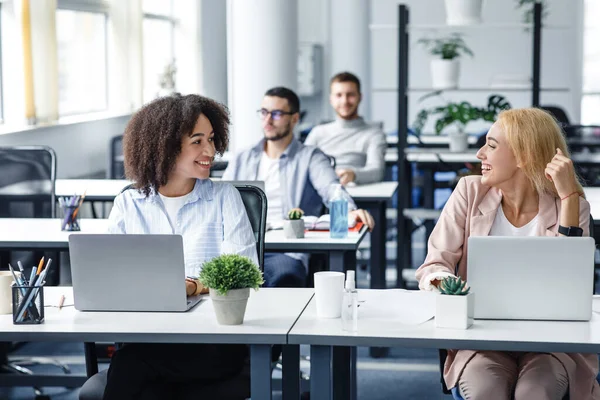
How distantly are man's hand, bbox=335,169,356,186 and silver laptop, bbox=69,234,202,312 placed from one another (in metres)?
2.50

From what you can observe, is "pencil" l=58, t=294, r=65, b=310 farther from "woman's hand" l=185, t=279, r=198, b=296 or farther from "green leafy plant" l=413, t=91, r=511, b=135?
"green leafy plant" l=413, t=91, r=511, b=135

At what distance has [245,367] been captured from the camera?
2.56 meters

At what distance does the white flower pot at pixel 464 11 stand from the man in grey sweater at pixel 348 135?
889mm

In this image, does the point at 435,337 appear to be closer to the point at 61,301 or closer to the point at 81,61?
the point at 61,301

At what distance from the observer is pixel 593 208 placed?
162 inches

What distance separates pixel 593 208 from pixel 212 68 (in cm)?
594

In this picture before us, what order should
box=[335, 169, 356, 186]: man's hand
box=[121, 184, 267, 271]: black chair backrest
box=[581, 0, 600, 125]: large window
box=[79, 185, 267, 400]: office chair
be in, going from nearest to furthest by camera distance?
box=[79, 185, 267, 400]: office chair, box=[121, 184, 267, 271]: black chair backrest, box=[335, 169, 356, 186]: man's hand, box=[581, 0, 600, 125]: large window

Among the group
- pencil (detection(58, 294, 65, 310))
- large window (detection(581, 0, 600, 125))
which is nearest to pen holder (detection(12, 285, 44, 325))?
pencil (detection(58, 294, 65, 310))

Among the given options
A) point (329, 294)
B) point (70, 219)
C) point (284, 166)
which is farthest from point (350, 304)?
point (284, 166)

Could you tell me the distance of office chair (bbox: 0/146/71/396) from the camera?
14.0 feet

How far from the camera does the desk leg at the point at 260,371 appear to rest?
2.22 metres

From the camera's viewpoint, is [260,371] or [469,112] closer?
[260,371]

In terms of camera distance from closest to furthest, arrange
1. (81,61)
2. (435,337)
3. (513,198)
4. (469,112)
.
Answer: (435,337) → (513,198) → (469,112) → (81,61)

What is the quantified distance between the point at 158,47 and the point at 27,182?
188 inches
